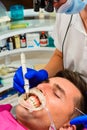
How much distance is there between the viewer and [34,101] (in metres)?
1.34

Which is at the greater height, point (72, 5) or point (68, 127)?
point (72, 5)

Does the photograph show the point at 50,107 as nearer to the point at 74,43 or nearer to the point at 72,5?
the point at 74,43

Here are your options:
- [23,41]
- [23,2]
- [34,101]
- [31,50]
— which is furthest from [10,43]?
[34,101]

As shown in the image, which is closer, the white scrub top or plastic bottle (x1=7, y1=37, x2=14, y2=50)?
the white scrub top

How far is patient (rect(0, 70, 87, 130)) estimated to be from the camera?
1.34 metres

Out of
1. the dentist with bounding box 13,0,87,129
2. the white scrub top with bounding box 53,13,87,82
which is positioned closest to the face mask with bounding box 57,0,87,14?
the dentist with bounding box 13,0,87,129

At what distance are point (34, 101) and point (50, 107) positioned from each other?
0.10 metres

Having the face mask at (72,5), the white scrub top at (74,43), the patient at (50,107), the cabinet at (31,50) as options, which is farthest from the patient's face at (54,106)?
the cabinet at (31,50)

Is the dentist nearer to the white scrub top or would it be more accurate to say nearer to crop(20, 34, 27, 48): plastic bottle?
→ the white scrub top

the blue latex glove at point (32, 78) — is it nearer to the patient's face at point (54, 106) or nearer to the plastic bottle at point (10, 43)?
the patient's face at point (54, 106)

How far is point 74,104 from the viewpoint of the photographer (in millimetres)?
1425

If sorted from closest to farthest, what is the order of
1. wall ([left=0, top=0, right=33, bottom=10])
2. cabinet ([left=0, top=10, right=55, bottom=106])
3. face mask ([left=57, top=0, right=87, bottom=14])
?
face mask ([left=57, top=0, right=87, bottom=14])
cabinet ([left=0, top=10, right=55, bottom=106])
wall ([left=0, top=0, right=33, bottom=10])

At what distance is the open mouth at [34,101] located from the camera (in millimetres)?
1316

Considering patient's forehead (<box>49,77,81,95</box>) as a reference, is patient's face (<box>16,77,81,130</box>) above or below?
below
